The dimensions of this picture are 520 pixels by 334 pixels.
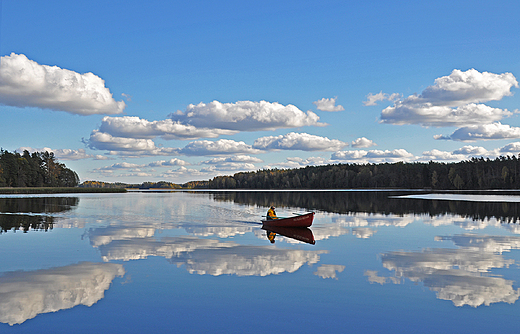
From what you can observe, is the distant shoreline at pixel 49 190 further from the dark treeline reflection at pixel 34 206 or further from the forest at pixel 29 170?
the dark treeline reflection at pixel 34 206

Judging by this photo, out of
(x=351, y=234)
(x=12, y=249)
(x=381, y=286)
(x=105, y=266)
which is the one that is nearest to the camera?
(x=381, y=286)

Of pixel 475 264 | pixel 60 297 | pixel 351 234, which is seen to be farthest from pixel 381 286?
pixel 351 234

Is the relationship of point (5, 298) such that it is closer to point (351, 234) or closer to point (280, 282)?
point (280, 282)

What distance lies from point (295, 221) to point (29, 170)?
547 feet

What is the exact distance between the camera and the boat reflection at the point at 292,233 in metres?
26.3

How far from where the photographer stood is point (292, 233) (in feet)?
98.5

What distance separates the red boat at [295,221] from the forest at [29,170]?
14872cm

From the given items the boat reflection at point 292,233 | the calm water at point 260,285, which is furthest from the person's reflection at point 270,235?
the calm water at point 260,285

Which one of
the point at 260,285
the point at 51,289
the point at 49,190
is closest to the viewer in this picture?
the point at 51,289

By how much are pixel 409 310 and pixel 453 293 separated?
2583 millimetres

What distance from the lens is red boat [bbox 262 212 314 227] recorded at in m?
31.5

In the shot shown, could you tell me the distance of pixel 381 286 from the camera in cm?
1389

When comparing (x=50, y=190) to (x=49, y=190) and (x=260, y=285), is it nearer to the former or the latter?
(x=49, y=190)

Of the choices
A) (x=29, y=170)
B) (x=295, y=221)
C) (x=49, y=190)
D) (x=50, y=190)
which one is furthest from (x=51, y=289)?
(x=29, y=170)
